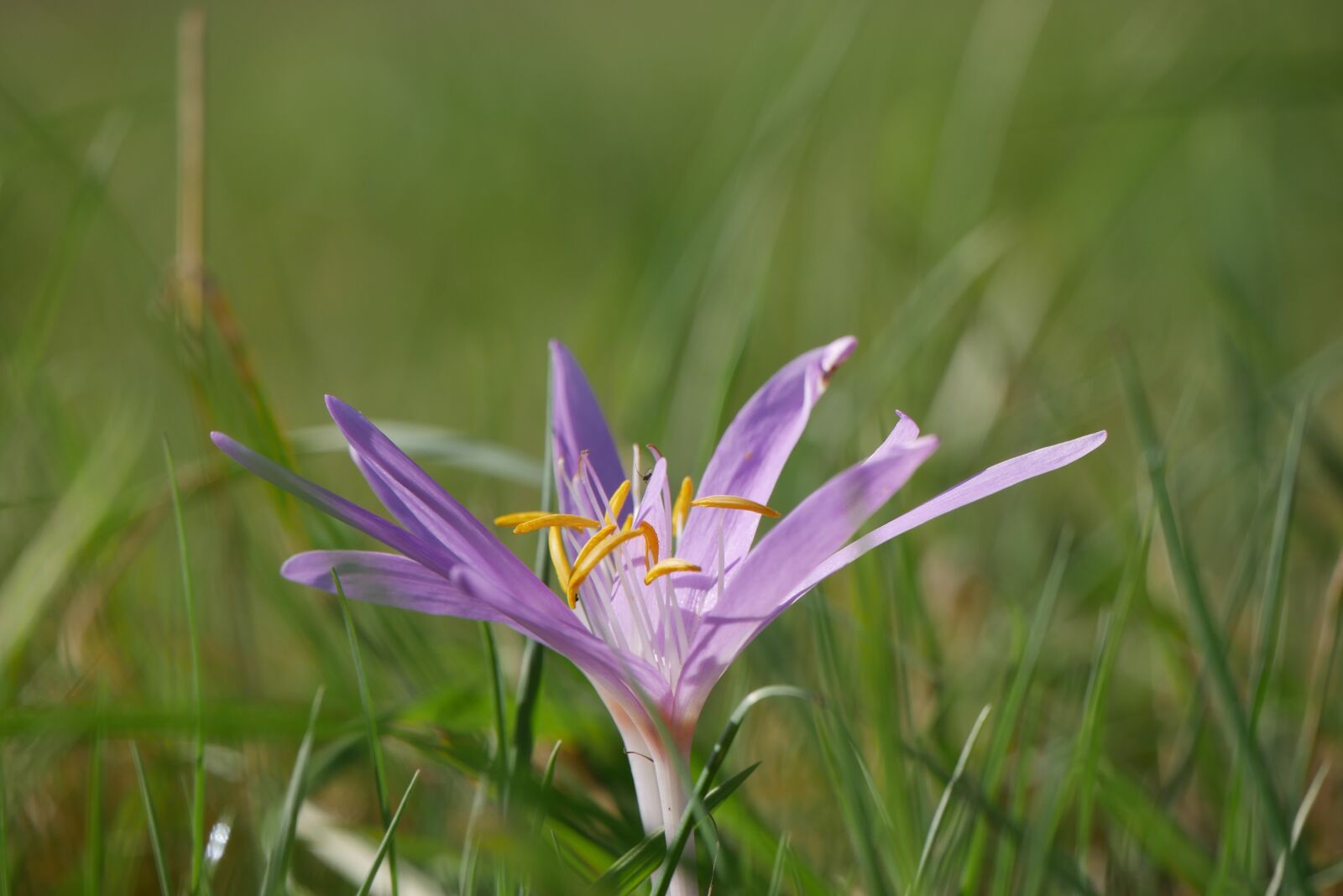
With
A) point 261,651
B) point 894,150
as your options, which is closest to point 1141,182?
point 894,150

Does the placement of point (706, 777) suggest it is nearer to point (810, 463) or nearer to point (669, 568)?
point (669, 568)

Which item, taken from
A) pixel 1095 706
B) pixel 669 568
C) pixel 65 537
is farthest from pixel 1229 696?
pixel 65 537

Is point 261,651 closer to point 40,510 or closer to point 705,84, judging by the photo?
point 40,510

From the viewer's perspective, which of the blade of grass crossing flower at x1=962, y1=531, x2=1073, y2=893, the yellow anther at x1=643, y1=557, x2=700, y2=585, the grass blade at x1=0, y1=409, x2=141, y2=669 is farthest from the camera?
the grass blade at x1=0, y1=409, x2=141, y2=669

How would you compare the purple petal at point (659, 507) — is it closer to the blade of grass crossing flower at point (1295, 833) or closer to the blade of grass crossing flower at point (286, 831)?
the blade of grass crossing flower at point (286, 831)

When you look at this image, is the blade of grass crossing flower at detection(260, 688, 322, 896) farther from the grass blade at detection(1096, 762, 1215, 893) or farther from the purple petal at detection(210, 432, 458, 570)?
the grass blade at detection(1096, 762, 1215, 893)

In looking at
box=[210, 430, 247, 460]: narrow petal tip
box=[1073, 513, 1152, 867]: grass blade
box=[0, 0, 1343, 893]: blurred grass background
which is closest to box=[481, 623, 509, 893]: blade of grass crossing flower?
box=[0, 0, 1343, 893]: blurred grass background
